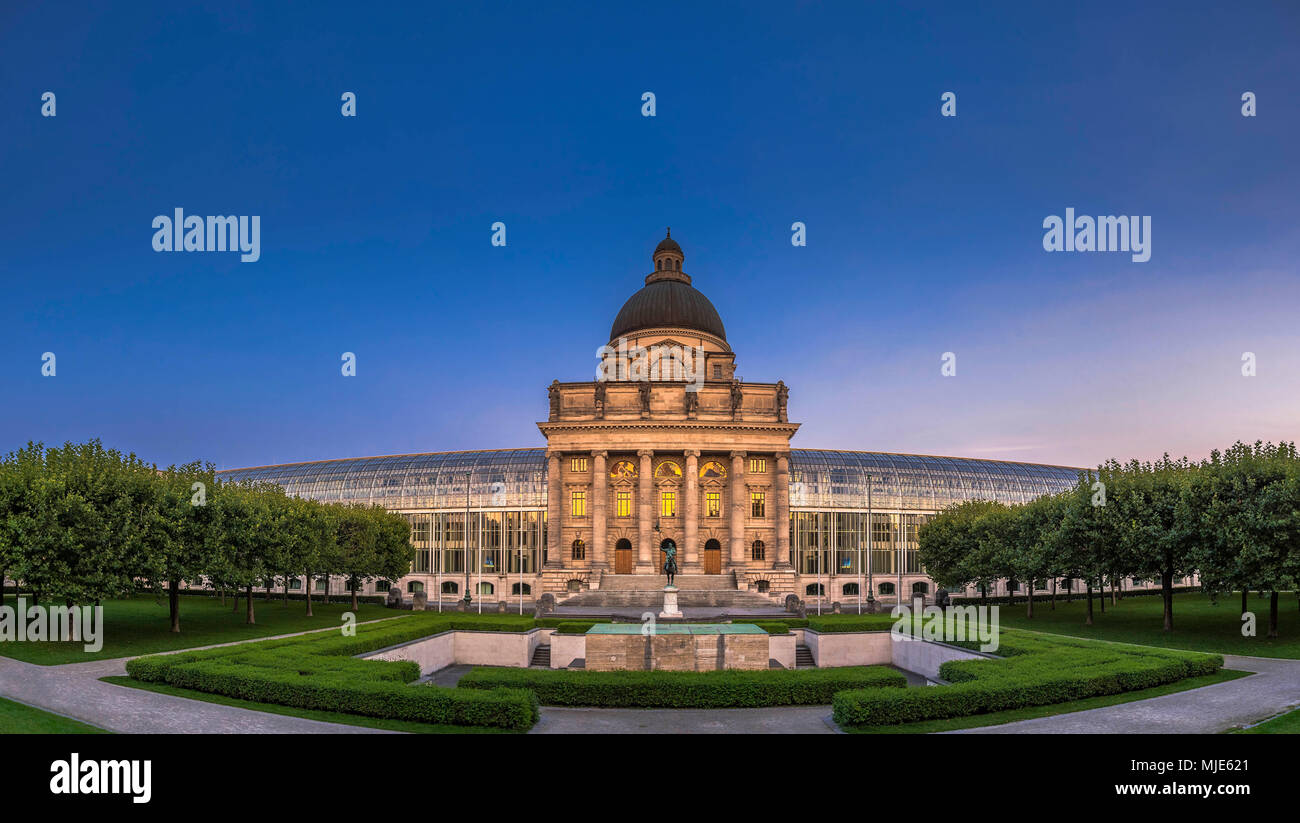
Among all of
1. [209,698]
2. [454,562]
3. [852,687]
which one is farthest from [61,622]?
[454,562]

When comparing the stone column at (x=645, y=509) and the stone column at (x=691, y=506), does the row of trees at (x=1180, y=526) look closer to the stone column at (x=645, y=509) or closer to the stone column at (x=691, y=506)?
the stone column at (x=691, y=506)

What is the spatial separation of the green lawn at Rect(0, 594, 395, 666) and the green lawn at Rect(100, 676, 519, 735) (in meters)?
13.2

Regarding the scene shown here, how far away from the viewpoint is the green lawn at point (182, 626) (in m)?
39.0

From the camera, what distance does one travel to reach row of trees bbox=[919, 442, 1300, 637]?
139 ft

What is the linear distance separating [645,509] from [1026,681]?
195 ft

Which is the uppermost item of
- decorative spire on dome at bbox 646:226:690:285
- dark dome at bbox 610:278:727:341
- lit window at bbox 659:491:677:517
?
decorative spire on dome at bbox 646:226:690:285

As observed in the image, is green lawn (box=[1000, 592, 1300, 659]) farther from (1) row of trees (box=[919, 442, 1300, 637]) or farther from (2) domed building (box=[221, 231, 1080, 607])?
(2) domed building (box=[221, 231, 1080, 607])

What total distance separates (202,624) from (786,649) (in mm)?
44028

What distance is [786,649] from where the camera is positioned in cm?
4322

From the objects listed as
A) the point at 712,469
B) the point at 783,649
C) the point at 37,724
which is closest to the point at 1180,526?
the point at 783,649

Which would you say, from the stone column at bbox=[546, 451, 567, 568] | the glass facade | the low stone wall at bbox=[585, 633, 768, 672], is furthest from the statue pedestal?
the glass facade

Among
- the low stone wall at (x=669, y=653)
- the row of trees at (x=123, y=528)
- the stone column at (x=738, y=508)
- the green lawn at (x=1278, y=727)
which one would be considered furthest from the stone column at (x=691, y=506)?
the green lawn at (x=1278, y=727)

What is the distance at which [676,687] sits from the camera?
30125 mm
